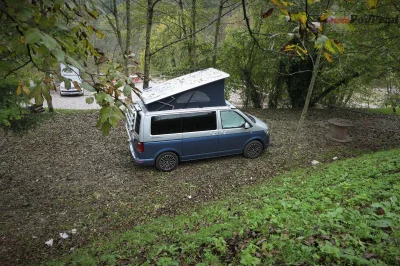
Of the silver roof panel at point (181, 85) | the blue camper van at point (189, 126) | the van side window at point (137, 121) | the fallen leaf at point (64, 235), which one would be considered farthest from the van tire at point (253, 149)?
the fallen leaf at point (64, 235)

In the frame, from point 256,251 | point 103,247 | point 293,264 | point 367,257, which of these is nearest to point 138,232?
point 103,247

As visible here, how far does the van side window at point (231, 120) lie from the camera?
8.02 m

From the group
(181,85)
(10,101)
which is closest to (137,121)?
(181,85)

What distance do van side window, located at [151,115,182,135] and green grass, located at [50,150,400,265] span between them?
245cm

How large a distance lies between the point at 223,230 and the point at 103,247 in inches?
80.2

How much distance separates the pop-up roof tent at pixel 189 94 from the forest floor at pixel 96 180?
1.84 metres

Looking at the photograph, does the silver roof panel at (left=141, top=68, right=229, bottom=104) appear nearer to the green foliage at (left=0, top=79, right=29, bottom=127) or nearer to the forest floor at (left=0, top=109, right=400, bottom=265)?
the forest floor at (left=0, top=109, right=400, bottom=265)

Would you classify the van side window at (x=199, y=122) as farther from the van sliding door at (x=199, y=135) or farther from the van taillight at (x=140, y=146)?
the van taillight at (x=140, y=146)

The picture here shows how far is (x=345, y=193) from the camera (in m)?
4.95

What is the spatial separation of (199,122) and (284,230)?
175 inches

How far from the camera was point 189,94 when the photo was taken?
768cm

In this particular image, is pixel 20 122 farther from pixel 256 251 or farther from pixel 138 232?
pixel 256 251

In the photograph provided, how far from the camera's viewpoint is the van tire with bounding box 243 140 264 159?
27.6 ft

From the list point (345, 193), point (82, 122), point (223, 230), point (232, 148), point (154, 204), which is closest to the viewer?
point (223, 230)
